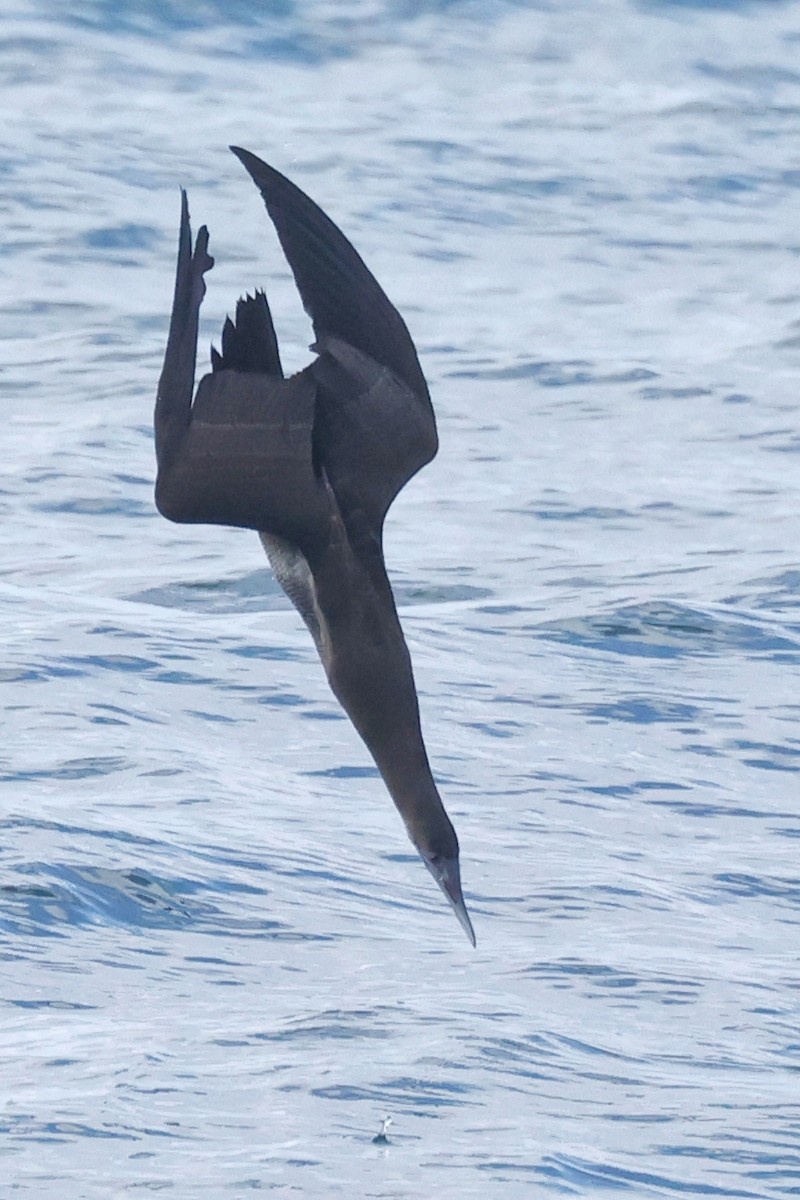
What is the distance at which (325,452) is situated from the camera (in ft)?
15.6

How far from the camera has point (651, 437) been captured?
10477mm

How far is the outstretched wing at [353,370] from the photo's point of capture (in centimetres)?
476

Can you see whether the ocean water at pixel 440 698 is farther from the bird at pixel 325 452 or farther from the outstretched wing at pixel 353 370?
the outstretched wing at pixel 353 370

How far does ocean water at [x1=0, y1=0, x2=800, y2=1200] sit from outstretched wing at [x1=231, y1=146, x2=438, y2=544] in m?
1.17

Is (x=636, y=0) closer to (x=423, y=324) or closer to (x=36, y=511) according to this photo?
(x=423, y=324)

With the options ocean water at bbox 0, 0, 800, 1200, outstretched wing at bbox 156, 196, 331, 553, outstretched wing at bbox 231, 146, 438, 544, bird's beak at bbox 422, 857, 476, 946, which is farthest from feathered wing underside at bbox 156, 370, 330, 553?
ocean water at bbox 0, 0, 800, 1200

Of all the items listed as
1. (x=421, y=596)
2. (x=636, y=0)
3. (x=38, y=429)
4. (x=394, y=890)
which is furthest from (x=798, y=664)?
(x=636, y=0)

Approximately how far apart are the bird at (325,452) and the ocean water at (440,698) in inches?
22.6

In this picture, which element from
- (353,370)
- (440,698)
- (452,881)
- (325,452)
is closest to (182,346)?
(325,452)

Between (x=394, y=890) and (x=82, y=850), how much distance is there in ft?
2.52

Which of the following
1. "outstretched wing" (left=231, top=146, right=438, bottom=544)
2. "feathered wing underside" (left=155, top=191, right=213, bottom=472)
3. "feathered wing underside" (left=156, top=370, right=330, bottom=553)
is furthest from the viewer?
"outstretched wing" (left=231, top=146, right=438, bottom=544)

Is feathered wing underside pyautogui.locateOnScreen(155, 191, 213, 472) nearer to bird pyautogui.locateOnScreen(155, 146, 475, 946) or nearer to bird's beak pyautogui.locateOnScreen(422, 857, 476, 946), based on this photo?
bird pyautogui.locateOnScreen(155, 146, 475, 946)

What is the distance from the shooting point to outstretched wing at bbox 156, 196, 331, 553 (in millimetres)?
4375

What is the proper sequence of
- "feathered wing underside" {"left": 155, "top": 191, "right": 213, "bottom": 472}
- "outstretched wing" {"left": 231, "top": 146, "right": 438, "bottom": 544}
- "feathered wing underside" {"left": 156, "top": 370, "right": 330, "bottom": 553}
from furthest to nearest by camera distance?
1. "outstretched wing" {"left": 231, "top": 146, "right": 438, "bottom": 544}
2. "feathered wing underside" {"left": 156, "top": 370, "right": 330, "bottom": 553}
3. "feathered wing underside" {"left": 155, "top": 191, "right": 213, "bottom": 472}
